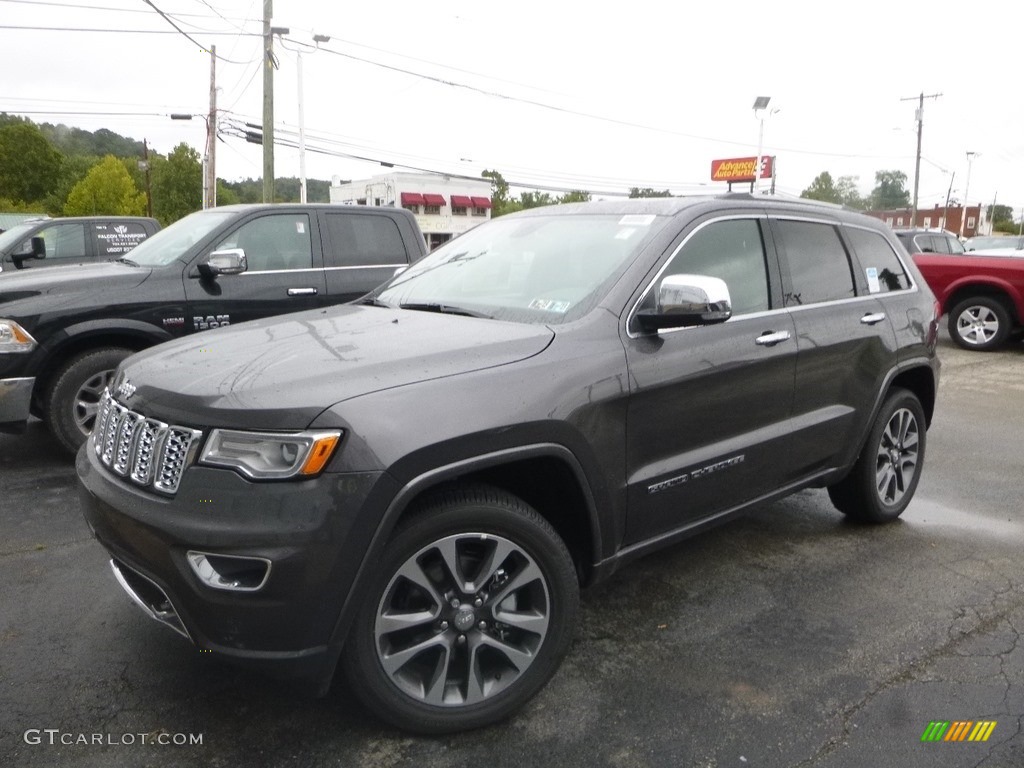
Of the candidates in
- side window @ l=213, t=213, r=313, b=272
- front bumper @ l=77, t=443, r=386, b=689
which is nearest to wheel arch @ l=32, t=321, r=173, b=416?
side window @ l=213, t=213, r=313, b=272

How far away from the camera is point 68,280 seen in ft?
18.4

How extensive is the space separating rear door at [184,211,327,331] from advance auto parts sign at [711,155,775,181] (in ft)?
182

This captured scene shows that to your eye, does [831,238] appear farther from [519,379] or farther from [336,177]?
[336,177]

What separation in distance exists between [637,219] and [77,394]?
416cm

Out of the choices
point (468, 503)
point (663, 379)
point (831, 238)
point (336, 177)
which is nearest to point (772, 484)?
point (663, 379)

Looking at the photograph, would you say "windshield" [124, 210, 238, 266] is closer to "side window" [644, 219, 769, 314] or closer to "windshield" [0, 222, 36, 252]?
"side window" [644, 219, 769, 314]

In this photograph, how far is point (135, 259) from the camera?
646 cm

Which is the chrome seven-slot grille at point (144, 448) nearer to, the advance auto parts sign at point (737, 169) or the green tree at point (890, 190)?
the advance auto parts sign at point (737, 169)

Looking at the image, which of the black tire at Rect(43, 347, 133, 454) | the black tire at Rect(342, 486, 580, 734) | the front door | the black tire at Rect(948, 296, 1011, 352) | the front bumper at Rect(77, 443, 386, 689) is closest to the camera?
the front bumper at Rect(77, 443, 386, 689)

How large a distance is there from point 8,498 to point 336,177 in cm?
7952

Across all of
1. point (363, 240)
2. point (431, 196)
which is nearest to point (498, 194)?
point (431, 196)

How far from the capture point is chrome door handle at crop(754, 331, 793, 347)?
354 centimetres

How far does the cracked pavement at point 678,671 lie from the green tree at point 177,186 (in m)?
80.9

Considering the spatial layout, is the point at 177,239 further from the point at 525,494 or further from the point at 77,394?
the point at 525,494
